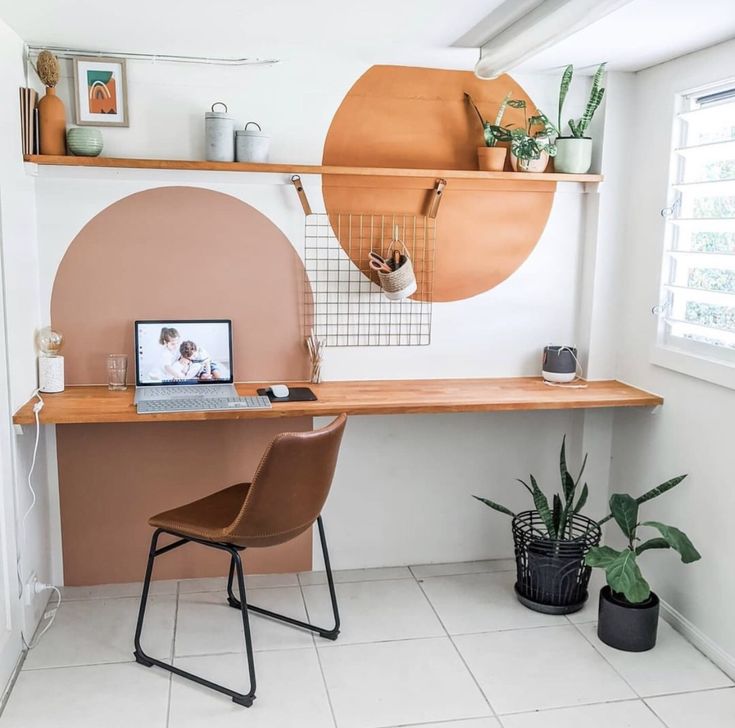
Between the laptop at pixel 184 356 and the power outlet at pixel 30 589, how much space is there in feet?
2.53

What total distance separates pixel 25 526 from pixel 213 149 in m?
1.51

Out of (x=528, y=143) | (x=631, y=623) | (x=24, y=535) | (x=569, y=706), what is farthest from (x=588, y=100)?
(x=24, y=535)

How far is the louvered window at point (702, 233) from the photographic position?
2.83 m

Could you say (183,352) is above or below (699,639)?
above

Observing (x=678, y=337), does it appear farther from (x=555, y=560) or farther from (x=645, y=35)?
(x=645, y=35)

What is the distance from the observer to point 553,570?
10.3ft

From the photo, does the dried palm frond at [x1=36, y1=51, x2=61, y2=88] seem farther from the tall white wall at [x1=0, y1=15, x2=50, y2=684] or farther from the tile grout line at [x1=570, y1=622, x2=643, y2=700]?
the tile grout line at [x1=570, y1=622, x2=643, y2=700]

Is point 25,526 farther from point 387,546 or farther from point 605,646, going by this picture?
point 605,646

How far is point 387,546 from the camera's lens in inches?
140

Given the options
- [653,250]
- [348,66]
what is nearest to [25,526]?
[348,66]

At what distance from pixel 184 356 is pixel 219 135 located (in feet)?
2.78

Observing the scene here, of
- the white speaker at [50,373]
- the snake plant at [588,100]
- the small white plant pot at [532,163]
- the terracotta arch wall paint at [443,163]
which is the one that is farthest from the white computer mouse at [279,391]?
the snake plant at [588,100]

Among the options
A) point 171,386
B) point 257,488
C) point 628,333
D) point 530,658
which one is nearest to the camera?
point 257,488

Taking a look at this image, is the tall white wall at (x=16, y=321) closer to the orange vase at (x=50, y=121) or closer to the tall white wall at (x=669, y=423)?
the orange vase at (x=50, y=121)
